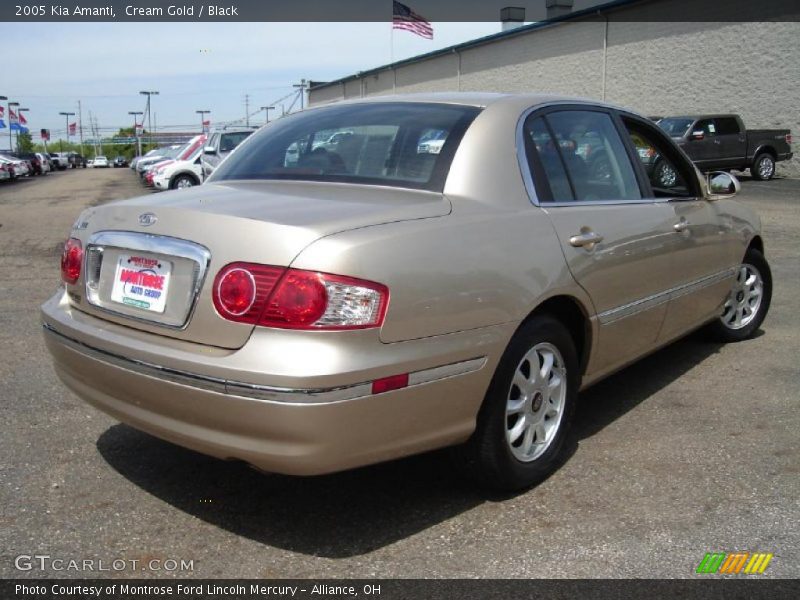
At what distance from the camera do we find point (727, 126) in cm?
2072

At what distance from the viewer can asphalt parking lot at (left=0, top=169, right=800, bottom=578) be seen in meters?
2.83

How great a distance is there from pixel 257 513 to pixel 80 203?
20.0 metres

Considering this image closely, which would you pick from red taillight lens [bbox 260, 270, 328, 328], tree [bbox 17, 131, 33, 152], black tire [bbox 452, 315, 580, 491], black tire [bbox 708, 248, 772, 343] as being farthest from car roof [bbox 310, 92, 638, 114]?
tree [bbox 17, 131, 33, 152]

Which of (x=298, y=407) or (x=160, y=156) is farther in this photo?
(x=160, y=156)

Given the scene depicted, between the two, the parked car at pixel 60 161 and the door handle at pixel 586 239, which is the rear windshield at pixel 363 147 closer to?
the door handle at pixel 586 239

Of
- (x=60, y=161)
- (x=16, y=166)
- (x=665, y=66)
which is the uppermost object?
(x=665, y=66)

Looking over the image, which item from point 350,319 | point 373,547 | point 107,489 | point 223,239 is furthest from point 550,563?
point 107,489

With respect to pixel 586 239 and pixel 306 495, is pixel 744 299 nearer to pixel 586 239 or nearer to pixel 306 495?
pixel 586 239

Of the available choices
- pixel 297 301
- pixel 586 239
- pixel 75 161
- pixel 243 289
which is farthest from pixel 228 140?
pixel 75 161

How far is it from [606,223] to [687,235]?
3.18ft

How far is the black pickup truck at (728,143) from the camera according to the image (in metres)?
20.0

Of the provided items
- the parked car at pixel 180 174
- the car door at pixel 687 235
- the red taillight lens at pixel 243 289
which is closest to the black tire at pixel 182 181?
the parked car at pixel 180 174

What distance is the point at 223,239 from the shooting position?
2.73 metres

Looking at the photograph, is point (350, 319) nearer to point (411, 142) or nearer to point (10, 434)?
point (411, 142)
